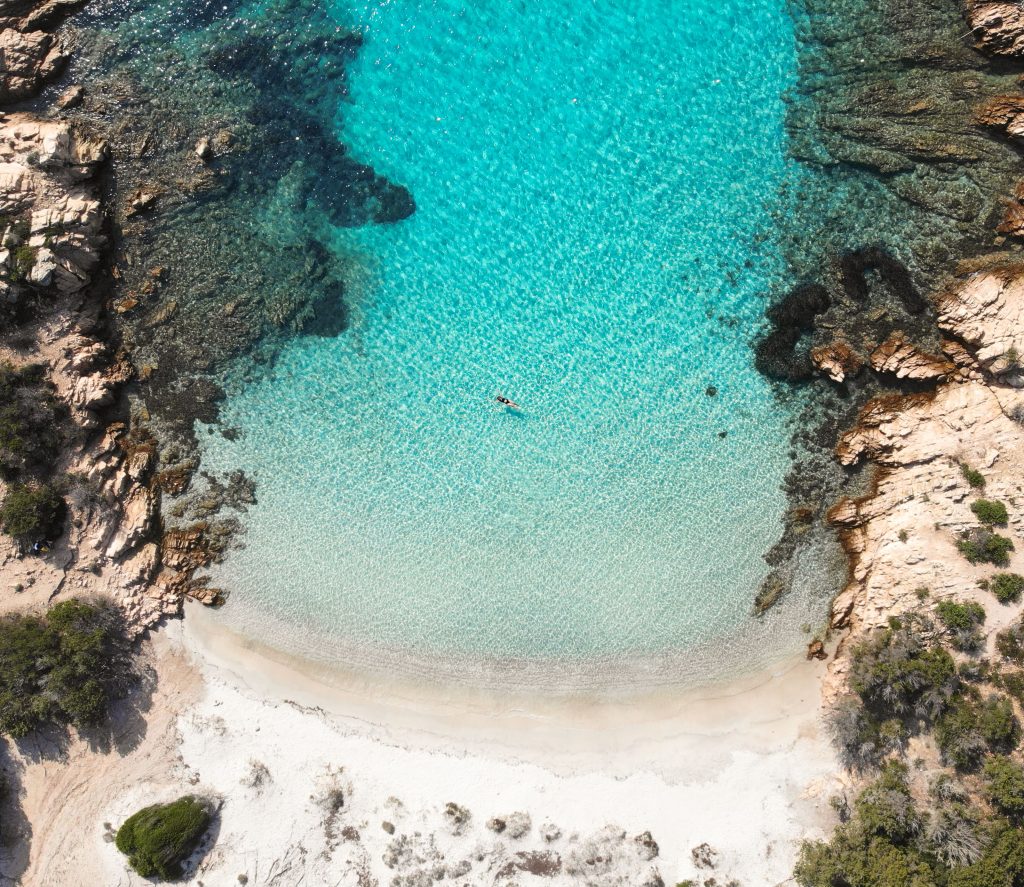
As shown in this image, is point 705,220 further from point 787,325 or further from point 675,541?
point 675,541

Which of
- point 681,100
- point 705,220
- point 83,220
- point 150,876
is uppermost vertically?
point 681,100

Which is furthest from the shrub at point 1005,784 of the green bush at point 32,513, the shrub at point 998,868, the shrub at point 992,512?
the green bush at point 32,513

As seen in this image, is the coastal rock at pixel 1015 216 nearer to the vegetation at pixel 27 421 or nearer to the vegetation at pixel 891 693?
the vegetation at pixel 891 693

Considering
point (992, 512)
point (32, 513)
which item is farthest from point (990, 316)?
point (32, 513)

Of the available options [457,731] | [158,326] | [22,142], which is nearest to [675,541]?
[457,731]

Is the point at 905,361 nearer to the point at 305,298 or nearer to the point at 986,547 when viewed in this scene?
the point at 986,547

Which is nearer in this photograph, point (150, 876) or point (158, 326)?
point (150, 876)

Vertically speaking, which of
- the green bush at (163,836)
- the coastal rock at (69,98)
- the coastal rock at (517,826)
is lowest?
the green bush at (163,836)
